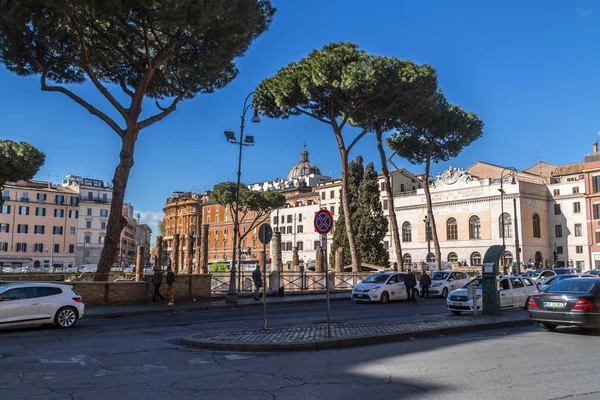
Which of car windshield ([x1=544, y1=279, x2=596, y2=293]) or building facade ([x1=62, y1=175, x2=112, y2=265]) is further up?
building facade ([x1=62, y1=175, x2=112, y2=265])

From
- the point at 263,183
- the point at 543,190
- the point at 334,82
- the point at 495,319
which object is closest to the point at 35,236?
the point at 263,183

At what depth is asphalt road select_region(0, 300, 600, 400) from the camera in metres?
6.24

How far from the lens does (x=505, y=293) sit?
17953 mm

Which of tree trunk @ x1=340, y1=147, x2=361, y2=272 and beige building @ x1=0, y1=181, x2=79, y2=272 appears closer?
tree trunk @ x1=340, y1=147, x2=361, y2=272

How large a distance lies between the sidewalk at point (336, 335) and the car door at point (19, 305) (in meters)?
4.98

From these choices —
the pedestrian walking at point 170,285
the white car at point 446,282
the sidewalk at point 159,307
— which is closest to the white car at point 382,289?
the sidewalk at point 159,307

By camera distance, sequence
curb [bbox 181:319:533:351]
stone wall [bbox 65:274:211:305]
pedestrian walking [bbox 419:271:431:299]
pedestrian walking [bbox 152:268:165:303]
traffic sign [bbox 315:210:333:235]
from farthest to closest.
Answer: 1. pedestrian walking [bbox 419:271:431:299]
2. pedestrian walking [bbox 152:268:165:303]
3. stone wall [bbox 65:274:211:305]
4. traffic sign [bbox 315:210:333:235]
5. curb [bbox 181:319:533:351]

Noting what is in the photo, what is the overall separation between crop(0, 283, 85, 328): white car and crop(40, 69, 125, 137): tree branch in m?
9.84

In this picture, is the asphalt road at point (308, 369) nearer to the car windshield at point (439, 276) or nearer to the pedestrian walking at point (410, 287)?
the pedestrian walking at point (410, 287)

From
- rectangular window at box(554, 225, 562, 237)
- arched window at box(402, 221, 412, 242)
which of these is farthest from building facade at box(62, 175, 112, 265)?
rectangular window at box(554, 225, 562, 237)

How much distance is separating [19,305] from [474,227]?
2409 inches

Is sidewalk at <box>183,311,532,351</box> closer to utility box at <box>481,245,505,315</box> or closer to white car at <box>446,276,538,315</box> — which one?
utility box at <box>481,245,505,315</box>

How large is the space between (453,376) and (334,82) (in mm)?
26078

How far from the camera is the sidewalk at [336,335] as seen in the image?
9922mm
